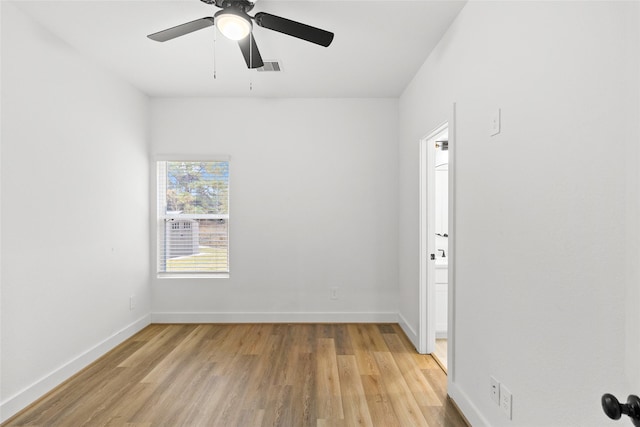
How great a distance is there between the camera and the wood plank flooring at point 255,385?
2199mm

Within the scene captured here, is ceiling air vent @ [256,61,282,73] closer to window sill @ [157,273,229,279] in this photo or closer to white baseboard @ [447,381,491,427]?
window sill @ [157,273,229,279]

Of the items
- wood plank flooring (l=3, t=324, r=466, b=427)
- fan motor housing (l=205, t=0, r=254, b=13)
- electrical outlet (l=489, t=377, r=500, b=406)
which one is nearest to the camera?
electrical outlet (l=489, t=377, r=500, b=406)

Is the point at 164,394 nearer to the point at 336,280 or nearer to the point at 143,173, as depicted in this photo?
the point at 336,280

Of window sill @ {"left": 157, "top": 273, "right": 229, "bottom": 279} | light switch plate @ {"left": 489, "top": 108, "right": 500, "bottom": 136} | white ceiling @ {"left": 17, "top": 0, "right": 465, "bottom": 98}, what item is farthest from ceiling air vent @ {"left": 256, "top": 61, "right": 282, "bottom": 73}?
window sill @ {"left": 157, "top": 273, "right": 229, "bottom": 279}

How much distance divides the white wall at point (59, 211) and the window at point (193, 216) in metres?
0.46

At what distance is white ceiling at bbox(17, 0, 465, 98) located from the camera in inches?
89.4

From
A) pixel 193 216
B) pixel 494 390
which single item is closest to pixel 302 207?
pixel 193 216

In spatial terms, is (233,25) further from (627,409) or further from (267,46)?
(627,409)

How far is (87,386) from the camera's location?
2.62 m

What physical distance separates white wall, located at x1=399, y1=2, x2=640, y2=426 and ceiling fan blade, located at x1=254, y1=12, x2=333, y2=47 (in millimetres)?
904

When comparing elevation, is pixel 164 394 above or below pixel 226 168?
below

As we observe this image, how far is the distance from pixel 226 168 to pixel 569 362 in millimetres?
3634

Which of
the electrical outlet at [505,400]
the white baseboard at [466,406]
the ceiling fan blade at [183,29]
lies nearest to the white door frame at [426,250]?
the white baseboard at [466,406]

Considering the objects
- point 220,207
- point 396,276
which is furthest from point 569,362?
point 220,207
